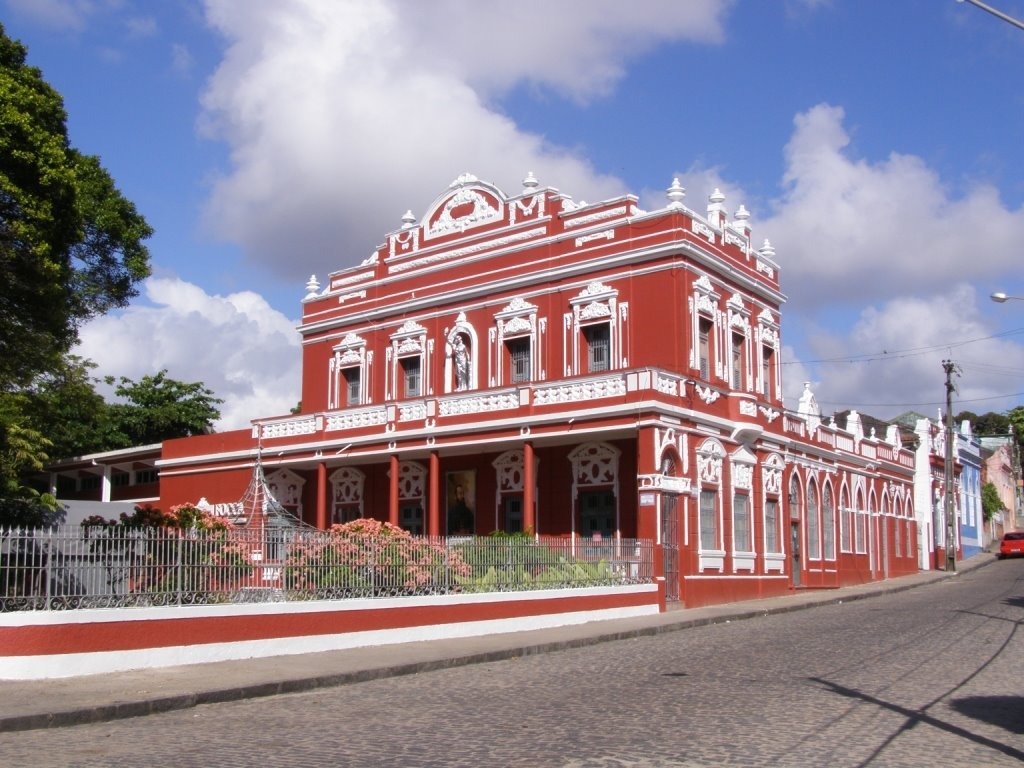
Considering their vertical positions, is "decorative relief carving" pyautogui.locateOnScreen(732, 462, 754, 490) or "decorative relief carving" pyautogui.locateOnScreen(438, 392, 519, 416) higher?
"decorative relief carving" pyautogui.locateOnScreen(438, 392, 519, 416)

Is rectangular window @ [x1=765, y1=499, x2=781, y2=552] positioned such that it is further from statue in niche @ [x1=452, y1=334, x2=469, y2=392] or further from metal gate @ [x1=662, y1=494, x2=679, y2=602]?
statue in niche @ [x1=452, y1=334, x2=469, y2=392]

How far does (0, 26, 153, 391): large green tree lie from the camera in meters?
13.1

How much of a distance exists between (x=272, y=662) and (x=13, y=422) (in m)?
21.1

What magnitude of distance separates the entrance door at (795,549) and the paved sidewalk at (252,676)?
1044 cm

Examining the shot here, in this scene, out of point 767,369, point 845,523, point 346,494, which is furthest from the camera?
point 845,523

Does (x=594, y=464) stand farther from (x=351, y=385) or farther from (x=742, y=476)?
(x=351, y=385)

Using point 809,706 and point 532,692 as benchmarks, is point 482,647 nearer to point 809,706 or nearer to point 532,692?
point 532,692

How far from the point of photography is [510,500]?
1086 inches

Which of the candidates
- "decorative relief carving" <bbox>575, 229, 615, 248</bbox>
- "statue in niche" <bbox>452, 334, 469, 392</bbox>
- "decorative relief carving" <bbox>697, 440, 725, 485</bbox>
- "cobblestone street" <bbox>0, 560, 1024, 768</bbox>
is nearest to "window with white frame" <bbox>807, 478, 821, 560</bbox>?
"decorative relief carving" <bbox>697, 440, 725, 485</bbox>

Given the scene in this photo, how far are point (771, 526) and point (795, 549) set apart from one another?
204cm

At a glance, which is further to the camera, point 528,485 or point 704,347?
point 704,347

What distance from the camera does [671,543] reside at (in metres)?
23.9

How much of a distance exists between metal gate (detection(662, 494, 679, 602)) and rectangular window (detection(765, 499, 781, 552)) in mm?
5087

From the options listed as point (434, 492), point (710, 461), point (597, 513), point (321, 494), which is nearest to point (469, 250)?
point (434, 492)
